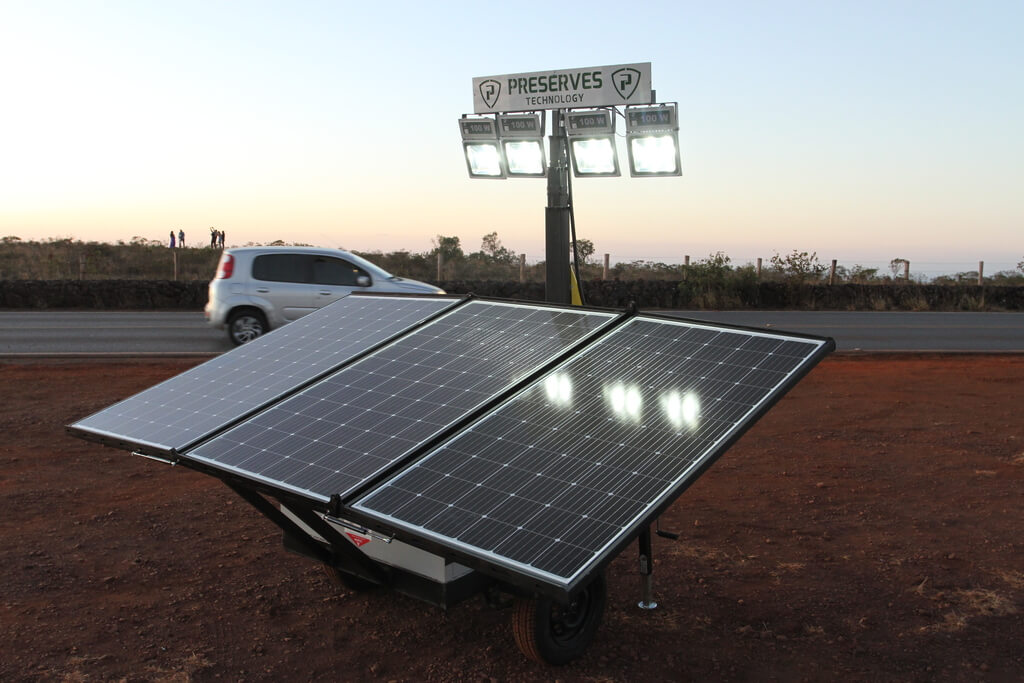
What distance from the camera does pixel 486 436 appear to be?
4414 millimetres

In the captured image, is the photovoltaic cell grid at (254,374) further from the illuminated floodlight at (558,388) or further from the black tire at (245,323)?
the black tire at (245,323)

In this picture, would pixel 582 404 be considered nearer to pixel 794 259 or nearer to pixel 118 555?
pixel 118 555

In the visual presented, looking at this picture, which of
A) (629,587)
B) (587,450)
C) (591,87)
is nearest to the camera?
(587,450)

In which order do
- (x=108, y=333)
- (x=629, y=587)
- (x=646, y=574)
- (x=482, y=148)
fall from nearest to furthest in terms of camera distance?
(x=646, y=574) < (x=629, y=587) < (x=482, y=148) < (x=108, y=333)

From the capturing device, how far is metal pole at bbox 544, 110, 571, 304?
9.55 meters

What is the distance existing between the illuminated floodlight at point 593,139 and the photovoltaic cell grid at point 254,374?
383 centimetres

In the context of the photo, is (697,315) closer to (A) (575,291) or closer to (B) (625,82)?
(A) (575,291)

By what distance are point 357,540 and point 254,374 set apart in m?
1.49

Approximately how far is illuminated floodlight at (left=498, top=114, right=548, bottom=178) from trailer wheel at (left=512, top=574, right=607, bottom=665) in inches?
231

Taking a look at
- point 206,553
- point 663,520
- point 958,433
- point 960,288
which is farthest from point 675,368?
point 960,288

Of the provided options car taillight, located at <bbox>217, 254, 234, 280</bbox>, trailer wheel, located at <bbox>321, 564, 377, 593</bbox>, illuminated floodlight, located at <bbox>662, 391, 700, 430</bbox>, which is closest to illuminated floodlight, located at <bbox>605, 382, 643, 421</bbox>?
illuminated floodlight, located at <bbox>662, 391, 700, 430</bbox>

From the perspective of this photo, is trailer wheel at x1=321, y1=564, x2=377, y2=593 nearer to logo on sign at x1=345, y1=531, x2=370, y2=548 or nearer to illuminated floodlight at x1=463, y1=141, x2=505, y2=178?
logo on sign at x1=345, y1=531, x2=370, y2=548

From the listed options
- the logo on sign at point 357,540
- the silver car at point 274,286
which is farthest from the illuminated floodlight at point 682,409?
the silver car at point 274,286

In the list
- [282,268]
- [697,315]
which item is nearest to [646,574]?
[282,268]
